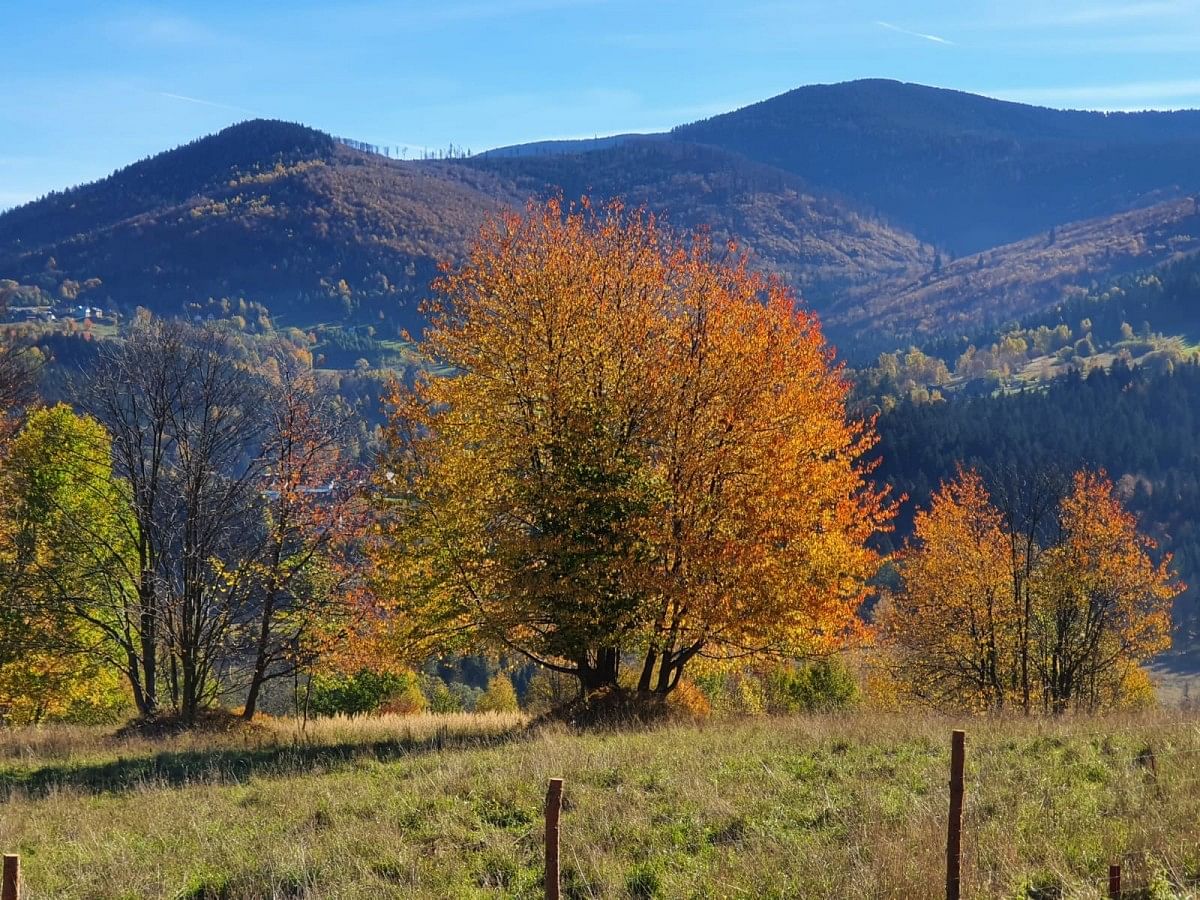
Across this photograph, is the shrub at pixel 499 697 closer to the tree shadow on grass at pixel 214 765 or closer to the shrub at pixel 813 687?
the shrub at pixel 813 687

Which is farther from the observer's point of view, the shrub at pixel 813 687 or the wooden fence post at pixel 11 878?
the shrub at pixel 813 687

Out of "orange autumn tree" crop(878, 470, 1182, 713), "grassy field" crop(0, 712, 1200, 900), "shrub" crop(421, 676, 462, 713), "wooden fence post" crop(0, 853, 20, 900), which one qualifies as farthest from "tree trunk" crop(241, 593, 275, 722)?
"shrub" crop(421, 676, 462, 713)

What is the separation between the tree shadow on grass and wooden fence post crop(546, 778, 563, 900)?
8.91 meters

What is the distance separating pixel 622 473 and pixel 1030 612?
30627mm

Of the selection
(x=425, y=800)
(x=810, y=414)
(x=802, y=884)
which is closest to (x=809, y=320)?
(x=810, y=414)

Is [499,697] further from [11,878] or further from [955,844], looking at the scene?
[11,878]

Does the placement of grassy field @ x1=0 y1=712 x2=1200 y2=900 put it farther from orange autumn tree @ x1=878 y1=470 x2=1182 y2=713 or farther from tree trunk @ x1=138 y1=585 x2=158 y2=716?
orange autumn tree @ x1=878 y1=470 x2=1182 y2=713

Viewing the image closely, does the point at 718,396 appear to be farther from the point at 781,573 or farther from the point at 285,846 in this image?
the point at 285,846

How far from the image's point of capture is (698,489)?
63.5ft

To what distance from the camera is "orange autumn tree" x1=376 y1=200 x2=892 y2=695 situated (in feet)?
62.1

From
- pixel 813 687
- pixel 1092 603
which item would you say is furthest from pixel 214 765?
pixel 813 687

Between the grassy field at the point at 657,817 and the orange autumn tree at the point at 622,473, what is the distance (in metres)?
3.63

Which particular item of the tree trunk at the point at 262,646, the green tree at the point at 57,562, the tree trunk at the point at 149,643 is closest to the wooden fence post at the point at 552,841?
the tree trunk at the point at 149,643

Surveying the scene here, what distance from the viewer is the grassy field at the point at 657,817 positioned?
26.2 ft
